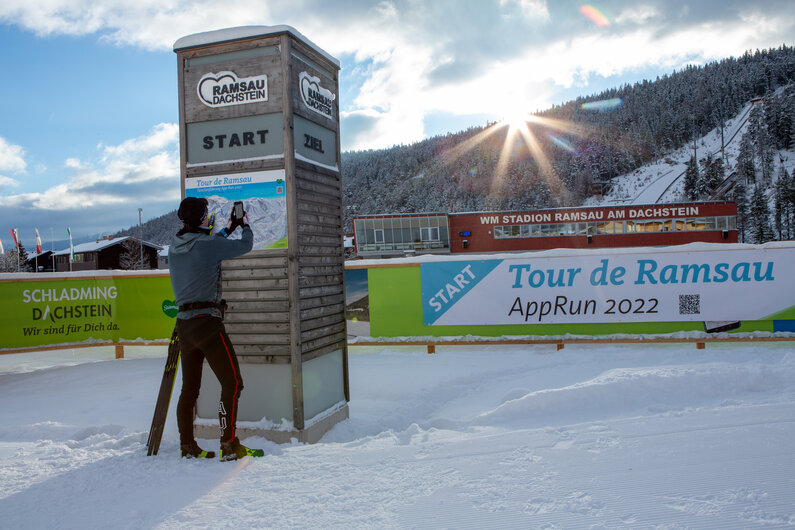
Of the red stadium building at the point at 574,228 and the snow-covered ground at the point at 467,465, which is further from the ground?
the red stadium building at the point at 574,228

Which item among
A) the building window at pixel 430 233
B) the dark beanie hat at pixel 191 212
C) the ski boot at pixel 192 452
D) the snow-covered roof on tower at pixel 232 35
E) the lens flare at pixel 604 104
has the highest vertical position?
the lens flare at pixel 604 104

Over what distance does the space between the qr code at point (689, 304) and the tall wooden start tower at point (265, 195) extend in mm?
6689

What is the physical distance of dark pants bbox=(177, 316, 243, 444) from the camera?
3990 millimetres

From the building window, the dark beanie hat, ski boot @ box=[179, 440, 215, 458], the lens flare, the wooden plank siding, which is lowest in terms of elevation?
ski boot @ box=[179, 440, 215, 458]

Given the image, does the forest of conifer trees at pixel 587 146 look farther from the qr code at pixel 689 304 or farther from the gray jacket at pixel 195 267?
the gray jacket at pixel 195 267

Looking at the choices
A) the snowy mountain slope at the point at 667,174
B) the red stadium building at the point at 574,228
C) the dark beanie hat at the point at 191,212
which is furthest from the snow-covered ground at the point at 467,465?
the snowy mountain slope at the point at 667,174

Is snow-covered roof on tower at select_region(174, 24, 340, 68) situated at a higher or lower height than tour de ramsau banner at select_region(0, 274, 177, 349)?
higher

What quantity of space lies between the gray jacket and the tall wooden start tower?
3.20 feet

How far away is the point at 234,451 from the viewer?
405cm

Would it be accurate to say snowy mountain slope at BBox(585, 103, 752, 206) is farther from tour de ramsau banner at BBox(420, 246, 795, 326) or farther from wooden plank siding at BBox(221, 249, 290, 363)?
wooden plank siding at BBox(221, 249, 290, 363)

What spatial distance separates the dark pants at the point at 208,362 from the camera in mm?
3990

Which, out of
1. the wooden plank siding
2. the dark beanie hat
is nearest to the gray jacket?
the dark beanie hat

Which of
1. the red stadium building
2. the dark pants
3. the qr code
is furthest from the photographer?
the red stadium building

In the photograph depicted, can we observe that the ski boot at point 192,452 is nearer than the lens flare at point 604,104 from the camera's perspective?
Yes
